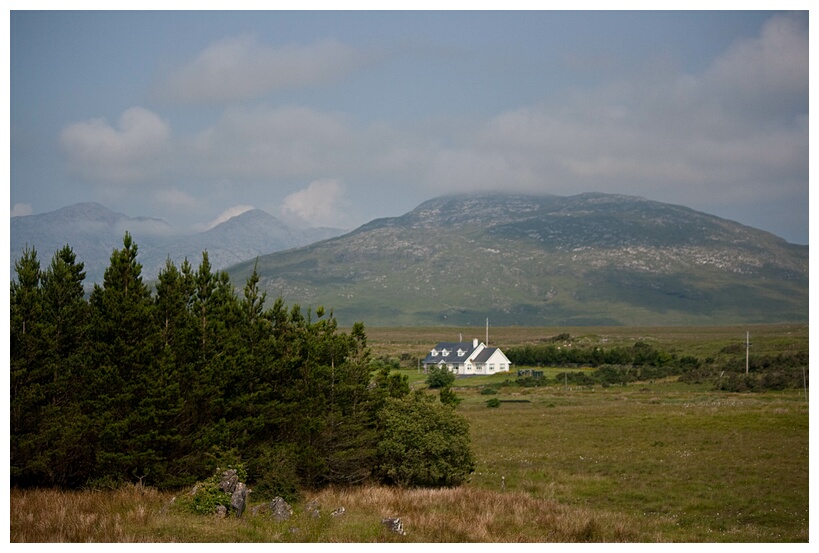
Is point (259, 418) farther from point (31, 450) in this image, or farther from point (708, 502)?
point (708, 502)

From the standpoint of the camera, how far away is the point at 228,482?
50.5ft

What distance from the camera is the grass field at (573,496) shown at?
1383cm

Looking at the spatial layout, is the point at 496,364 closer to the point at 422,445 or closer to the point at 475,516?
the point at 422,445

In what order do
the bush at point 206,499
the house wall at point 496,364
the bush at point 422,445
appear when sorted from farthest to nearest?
the house wall at point 496,364
the bush at point 422,445
the bush at point 206,499

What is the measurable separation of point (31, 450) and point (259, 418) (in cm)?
554

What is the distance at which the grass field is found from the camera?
13.8 m

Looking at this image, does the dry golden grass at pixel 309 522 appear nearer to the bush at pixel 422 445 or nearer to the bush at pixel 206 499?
the bush at pixel 206 499

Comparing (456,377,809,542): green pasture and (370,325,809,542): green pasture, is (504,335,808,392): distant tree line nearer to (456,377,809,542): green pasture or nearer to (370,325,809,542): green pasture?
(370,325,809,542): green pasture

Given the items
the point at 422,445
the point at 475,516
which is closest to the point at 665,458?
the point at 422,445

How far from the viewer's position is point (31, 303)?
18203 millimetres

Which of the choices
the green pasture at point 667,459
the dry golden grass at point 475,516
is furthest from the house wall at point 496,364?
the dry golden grass at point 475,516

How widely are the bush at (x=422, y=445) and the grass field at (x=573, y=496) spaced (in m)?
1.09

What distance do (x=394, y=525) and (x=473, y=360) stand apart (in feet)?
269
